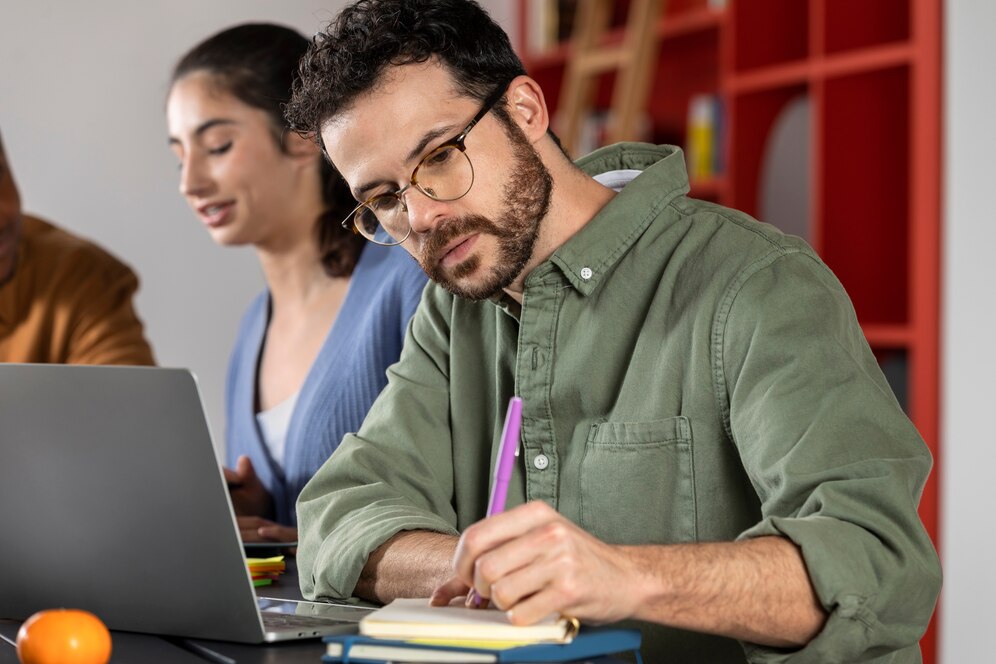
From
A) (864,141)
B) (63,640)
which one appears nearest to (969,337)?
(864,141)

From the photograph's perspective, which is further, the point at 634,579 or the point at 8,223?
the point at 8,223

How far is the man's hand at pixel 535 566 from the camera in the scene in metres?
0.82

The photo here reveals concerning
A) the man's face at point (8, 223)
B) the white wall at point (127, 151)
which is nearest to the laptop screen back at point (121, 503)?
the man's face at point (8, 223)

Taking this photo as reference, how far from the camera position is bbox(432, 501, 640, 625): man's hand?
82cm

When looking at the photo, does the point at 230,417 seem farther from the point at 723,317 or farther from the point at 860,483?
the point at 860,483

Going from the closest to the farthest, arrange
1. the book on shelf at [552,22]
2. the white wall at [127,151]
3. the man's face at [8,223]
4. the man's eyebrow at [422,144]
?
the man's eyebrow at [422,144] < the man's face at [8,223] < the white wall at [127,151] < the book on shelf at [552,22]

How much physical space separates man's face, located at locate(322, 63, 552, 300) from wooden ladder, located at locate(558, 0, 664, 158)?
2614 mm

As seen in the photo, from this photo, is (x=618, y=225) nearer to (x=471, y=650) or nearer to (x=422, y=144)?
(x=422, y=144)

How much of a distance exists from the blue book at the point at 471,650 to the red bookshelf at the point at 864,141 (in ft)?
7.24

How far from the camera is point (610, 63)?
13.3 ft

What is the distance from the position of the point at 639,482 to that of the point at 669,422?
7 centimetres

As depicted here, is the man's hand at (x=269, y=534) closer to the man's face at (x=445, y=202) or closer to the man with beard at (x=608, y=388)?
the man with beard at (x=608, y=388)

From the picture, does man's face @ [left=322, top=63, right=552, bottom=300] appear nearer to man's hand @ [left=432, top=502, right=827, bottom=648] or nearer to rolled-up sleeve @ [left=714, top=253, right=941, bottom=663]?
rolled-up sleeve @ [left=714, top=253, right=941, bottom=663]

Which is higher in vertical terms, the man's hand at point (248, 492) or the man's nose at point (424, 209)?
the man's nose at point (424, 209)
